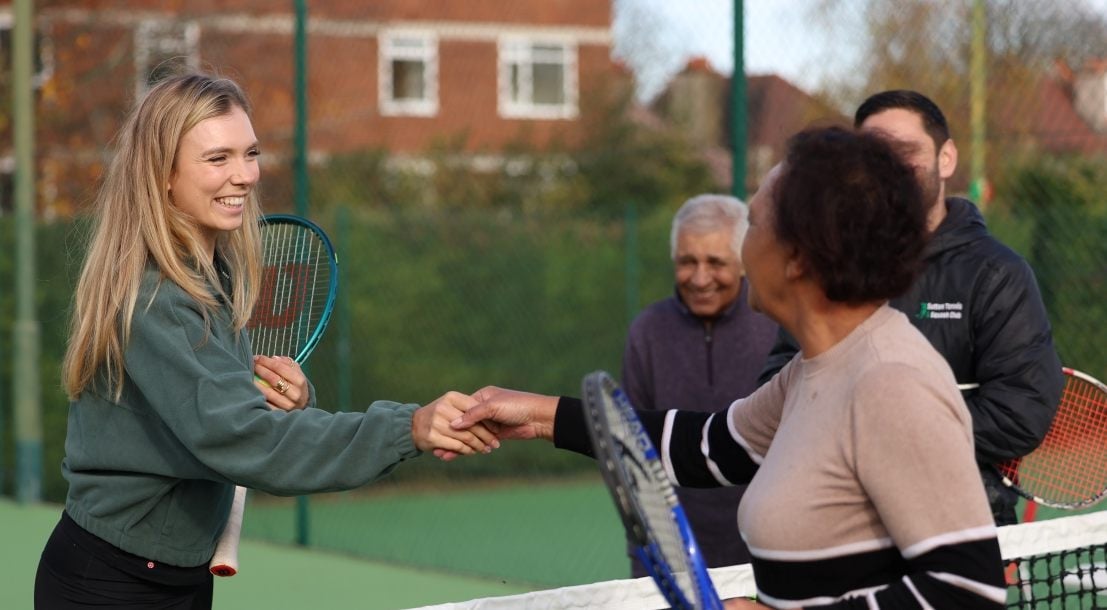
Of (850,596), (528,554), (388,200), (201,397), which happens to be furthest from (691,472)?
(388,200)

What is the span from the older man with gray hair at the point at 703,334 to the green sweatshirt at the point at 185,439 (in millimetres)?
2111

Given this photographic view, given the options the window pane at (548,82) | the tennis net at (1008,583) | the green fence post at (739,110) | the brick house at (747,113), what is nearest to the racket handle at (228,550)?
the tennis net at (1008,583)

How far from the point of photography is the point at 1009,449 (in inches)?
139

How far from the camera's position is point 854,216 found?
7.46 ft

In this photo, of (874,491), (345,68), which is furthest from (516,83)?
(874,491)

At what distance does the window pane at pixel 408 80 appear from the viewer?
1753 cm

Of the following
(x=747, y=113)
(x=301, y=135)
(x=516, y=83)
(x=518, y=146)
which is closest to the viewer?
(x=747, y=113)

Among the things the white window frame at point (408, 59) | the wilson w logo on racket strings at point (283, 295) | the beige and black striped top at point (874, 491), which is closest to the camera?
the beige and black striped top at point (874, 491)

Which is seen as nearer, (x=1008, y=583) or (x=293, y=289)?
(x=1008, y=583)

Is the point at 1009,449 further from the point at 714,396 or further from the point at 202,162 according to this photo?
the point at 202,162

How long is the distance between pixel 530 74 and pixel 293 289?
15785mm

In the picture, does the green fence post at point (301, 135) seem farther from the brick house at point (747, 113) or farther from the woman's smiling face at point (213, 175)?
the woman's smiling face at point (213, 175)

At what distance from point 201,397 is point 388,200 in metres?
13.0

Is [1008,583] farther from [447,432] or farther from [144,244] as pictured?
[144,244]
